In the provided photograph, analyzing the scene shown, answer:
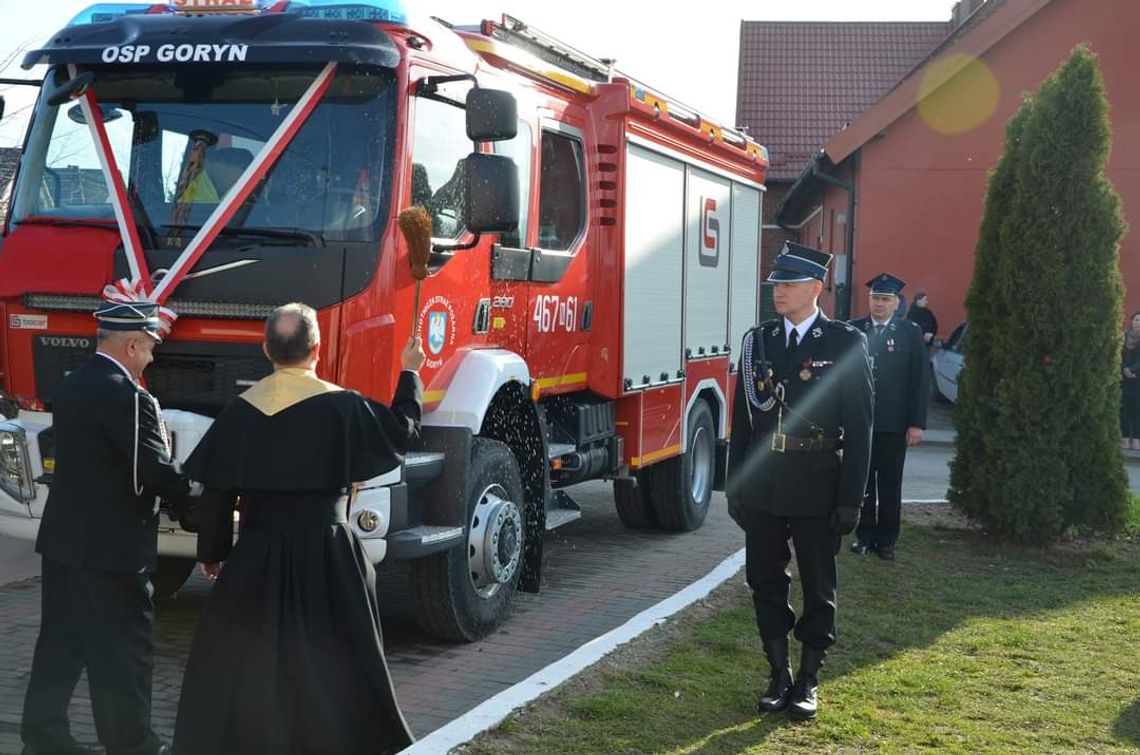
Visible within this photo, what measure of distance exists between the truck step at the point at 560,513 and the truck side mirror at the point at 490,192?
1946mm

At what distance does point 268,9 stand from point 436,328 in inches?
64.9

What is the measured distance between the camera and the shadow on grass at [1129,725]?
19.5 ft

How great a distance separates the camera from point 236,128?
662cm

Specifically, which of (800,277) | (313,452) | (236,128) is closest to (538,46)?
(236,128)

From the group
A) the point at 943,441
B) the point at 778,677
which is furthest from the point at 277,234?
the point at 943,441

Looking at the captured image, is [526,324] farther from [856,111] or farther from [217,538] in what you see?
[856,111]

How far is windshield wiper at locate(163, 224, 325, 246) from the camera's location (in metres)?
6.39

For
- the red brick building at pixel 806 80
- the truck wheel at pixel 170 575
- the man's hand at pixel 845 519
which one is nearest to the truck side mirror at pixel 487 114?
the man's hand at pixel 845 519

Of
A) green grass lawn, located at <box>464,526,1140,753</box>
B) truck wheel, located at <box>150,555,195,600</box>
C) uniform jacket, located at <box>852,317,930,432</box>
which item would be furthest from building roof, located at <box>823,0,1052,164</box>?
truck wheel, located at <box>150,555,195,600</box>

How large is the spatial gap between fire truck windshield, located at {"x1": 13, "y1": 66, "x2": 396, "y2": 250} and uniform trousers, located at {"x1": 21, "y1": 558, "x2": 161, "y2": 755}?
1.85m

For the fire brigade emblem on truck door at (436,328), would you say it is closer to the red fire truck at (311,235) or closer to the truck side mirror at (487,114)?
the red fire truck at (311,235)

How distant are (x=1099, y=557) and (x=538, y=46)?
538cm

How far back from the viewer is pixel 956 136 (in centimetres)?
2466

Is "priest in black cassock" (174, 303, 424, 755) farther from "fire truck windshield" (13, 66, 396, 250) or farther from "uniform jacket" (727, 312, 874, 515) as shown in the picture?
"uniform jacket" (727, 312, 874, 515)
